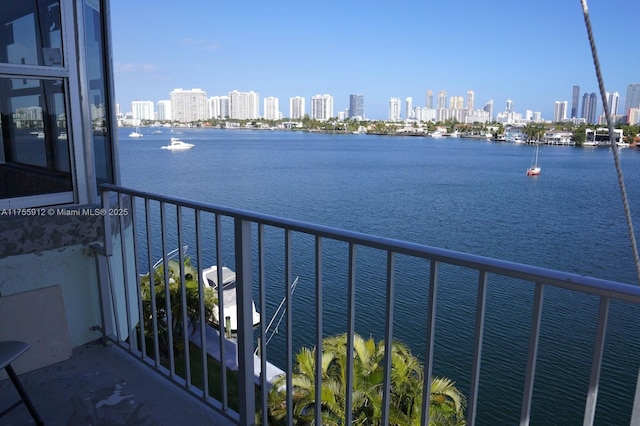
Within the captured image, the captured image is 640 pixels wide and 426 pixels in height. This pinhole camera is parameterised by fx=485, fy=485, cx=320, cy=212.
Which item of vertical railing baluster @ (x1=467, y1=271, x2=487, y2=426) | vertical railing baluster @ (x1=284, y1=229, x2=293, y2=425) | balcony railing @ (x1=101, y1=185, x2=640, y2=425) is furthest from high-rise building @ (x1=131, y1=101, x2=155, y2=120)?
vertical railing baluster @ (x1=467, y1=271, x2=487, y2=426)

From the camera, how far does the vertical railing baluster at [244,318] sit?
1.80m

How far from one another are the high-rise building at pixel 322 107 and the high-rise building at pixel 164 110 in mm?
41705

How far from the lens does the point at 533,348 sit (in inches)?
43.3

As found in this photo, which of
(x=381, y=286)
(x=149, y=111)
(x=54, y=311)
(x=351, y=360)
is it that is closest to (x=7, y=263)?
(x=54, y=311)

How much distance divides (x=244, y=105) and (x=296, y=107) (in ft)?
55.7

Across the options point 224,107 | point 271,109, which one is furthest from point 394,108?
point 224,107

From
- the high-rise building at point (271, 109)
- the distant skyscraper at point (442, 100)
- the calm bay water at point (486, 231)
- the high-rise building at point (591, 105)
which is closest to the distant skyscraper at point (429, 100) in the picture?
the distant skyscraper at point (442, 100)

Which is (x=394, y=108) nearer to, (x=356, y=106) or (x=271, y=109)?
(x=356, y=106)

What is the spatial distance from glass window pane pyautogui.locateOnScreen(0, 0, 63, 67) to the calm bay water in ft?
34.6

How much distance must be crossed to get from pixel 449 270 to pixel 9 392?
48.3 ft

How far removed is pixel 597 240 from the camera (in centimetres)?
2116

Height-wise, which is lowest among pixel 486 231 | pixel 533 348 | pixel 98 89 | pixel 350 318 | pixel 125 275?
pixel 486 231

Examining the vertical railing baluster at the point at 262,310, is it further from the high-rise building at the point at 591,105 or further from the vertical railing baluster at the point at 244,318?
the high-rise building at the point at 591,105

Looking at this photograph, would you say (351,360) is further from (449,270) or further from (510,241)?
(510,241)
